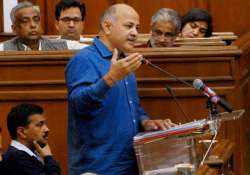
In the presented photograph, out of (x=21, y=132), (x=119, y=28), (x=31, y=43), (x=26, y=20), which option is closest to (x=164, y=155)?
(x=119, y=28)

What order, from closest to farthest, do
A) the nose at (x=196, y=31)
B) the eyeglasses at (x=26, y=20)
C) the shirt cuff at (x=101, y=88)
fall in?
the shirt cuff at (x=101, y=88), the eyeglasses at (x=26, y=20), the nose at (x=196, y=31)

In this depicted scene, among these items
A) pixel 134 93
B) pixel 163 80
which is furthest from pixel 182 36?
pixel 134 93

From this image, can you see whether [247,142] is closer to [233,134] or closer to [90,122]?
[233,134]

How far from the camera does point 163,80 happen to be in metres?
4.32

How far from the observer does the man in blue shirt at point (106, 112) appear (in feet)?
11.8

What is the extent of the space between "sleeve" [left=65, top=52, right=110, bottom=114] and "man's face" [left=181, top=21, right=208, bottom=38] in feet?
5.43

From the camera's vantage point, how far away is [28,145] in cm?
392

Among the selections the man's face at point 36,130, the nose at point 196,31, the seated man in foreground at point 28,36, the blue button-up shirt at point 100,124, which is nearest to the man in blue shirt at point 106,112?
the blue button-up shirt at point 100,124

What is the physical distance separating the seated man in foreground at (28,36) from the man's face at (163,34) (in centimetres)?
51

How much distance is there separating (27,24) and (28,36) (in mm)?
75

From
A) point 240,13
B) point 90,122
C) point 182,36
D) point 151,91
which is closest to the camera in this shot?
point 90,122

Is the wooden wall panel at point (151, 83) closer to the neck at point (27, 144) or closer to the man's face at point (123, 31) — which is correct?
the neck at point (27, 144)

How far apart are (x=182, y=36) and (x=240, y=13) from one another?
1.22m

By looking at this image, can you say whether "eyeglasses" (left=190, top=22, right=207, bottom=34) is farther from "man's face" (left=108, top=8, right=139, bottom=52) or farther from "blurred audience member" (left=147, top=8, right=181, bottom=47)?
"man's face" (left=108, top=8, right=139, bottom=52)
